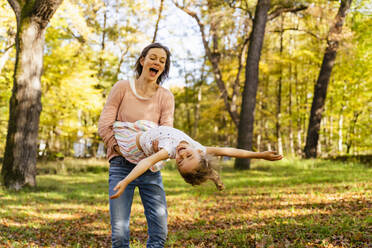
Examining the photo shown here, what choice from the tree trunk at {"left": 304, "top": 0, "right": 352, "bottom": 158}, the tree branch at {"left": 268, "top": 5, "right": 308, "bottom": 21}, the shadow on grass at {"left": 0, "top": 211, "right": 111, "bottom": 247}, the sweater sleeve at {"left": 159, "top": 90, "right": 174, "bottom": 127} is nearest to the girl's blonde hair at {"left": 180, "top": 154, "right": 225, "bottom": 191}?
the sweater sleeve at {"left": 159, "top": 90, "right": 174, "bottom": 127}

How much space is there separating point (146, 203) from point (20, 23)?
27.8 ft

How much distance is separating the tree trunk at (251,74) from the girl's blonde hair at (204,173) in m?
11.5

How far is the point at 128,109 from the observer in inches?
132

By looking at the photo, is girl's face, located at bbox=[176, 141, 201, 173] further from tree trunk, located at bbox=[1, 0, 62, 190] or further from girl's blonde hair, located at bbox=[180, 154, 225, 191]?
tree trunk, located at bbox=[1, 0, 62, 190]

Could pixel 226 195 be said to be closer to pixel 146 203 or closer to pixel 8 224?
pixel 8 224

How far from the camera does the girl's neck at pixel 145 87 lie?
11.3 feet

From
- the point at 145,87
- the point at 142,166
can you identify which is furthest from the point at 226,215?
the point at 142,166

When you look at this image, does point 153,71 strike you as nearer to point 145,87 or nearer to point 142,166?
point 145,87

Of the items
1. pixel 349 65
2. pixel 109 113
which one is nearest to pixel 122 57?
pixel 349 65

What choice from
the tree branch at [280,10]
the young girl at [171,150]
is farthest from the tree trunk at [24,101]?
the tree branch at [280,10]

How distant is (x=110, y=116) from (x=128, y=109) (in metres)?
0.19

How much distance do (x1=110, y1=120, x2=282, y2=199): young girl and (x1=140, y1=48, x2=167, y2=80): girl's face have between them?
526 millimetres

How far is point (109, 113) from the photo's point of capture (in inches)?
130

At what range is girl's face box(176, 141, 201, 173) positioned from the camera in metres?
2.97
